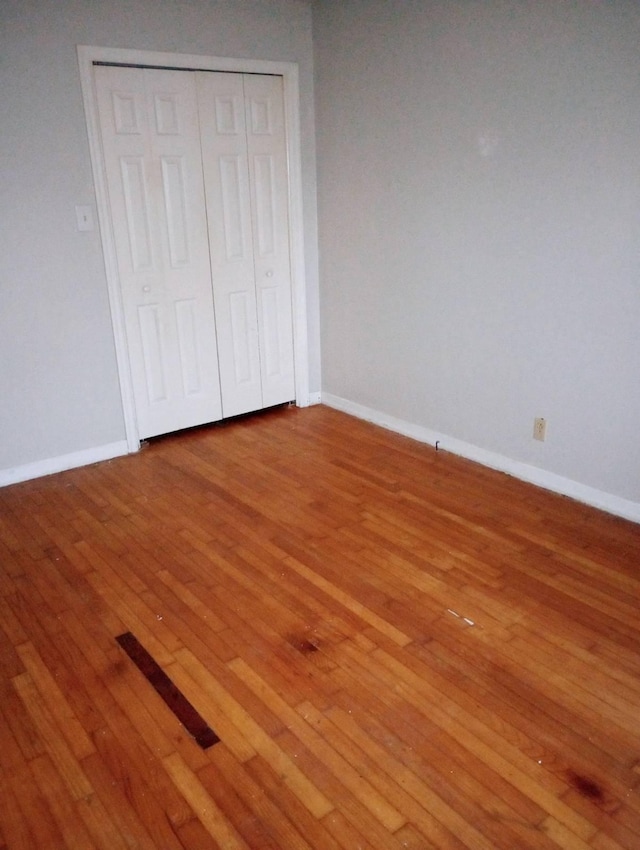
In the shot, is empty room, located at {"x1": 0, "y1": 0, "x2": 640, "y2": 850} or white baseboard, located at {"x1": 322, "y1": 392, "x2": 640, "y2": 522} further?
white baseboard, located at {"x1": 322, "y1": 392, "x2": 640, "y2": 522}

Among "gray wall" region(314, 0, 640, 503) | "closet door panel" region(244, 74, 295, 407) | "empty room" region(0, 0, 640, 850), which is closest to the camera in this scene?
"empty room" region(0, 0, 640, 850)

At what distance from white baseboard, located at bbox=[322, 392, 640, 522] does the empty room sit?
0.05ft

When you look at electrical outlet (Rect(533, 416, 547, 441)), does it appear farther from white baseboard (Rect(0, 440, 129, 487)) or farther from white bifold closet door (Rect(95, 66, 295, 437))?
white baseboard (Rect(0, 440, 129, 487))

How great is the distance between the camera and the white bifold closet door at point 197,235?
3383 mm

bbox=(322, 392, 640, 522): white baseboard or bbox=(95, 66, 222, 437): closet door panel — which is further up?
bbox=(95, 66, 222, 437): closet door panel

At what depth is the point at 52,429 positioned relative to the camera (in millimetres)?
3406

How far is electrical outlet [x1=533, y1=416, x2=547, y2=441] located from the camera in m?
3.10

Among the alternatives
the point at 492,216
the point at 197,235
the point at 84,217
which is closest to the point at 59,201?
the point at 84,217

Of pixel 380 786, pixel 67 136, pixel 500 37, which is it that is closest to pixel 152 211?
pixel 67 136

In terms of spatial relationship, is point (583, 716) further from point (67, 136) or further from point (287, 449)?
point (67, 136)

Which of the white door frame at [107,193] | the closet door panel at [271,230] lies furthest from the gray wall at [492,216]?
the closet door panel at [271,230]

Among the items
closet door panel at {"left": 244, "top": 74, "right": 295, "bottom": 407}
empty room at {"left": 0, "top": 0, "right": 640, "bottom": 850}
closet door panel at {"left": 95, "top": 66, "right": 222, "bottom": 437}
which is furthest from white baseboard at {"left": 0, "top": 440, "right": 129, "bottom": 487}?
closet door panel at {"left": 244, "top": 74, "right": 295, "bottom": 407}

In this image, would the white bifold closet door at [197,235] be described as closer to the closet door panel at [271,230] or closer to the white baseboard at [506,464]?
the closet door panel at [271,230]

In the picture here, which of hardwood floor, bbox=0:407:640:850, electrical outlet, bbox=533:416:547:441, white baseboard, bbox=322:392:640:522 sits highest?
electrical outlet, bbox=533:416:547:441
